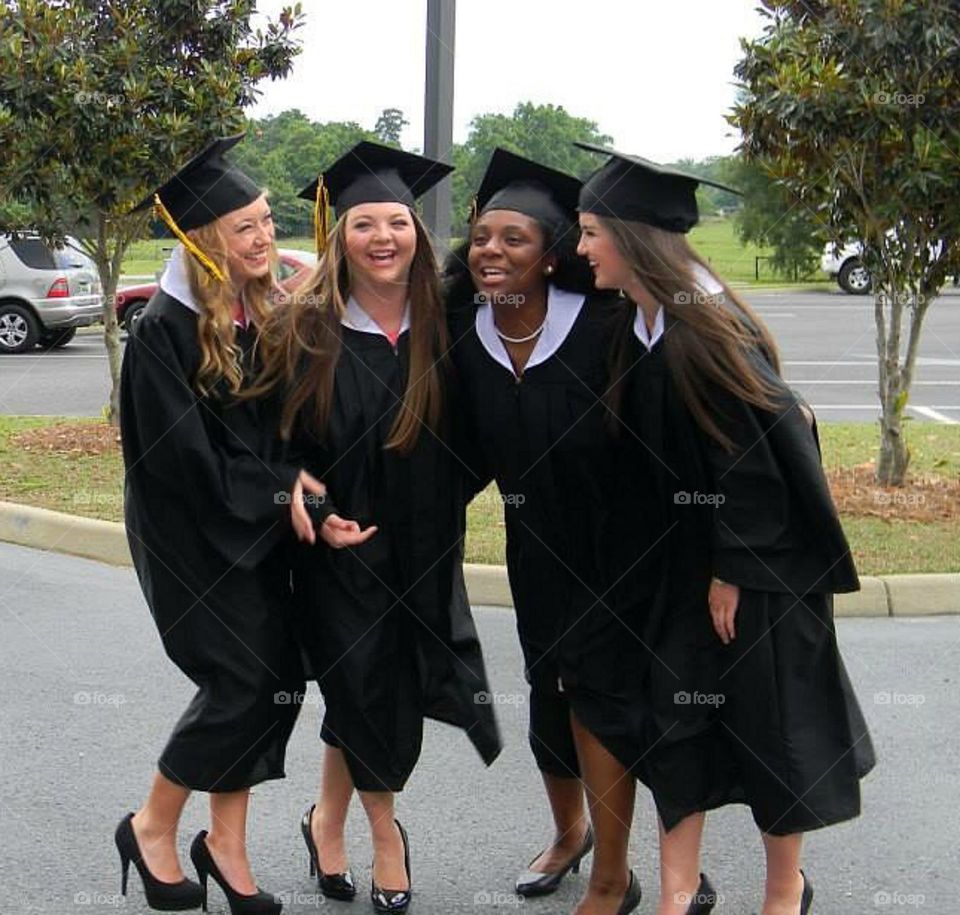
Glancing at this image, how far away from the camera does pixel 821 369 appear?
1634 cm

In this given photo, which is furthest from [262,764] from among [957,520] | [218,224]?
[957,520]

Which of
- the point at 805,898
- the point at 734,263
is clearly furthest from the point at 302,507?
the point at 734,263

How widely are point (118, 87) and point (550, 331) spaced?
640 cm

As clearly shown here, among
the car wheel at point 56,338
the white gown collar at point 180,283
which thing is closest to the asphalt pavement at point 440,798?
the white gown collar at point 180,283

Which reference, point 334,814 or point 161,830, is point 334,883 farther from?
point 161,830

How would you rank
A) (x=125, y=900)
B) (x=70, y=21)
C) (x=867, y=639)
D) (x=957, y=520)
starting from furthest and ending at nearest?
1. (x=70, y=21)
2. (x=957, y=520)
3. (x=867, y=639)
4. (x=125, y=900)

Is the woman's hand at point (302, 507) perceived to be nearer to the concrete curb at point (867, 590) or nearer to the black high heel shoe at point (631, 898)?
the black high heel shoe at point (631, 898)

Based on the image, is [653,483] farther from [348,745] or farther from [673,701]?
[348,745]

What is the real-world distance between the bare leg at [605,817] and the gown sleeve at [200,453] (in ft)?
3.04

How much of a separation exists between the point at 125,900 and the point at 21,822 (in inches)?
24.7

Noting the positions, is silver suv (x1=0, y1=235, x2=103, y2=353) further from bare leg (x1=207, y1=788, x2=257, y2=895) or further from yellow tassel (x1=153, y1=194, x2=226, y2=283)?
bare leg (x1=207, y1=788, x2=257, y2=895)

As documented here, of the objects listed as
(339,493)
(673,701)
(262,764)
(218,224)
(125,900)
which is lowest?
(125,900)

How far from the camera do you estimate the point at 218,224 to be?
3592mm

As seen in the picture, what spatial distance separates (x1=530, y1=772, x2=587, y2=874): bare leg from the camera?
3.91 m
